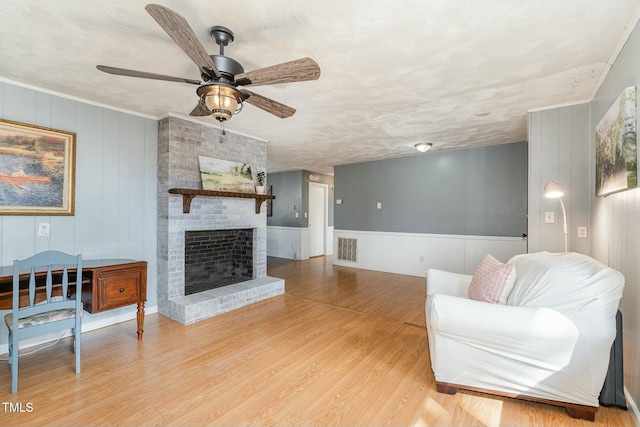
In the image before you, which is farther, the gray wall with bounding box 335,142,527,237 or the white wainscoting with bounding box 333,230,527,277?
the white wainscoting with bounding box 333,230,527,277

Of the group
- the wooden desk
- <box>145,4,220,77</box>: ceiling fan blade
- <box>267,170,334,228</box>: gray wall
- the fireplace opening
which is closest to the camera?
<box>145,4,220,77</box>: ceiling fan blade

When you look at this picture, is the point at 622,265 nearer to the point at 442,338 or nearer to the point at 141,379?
the point at 442,338

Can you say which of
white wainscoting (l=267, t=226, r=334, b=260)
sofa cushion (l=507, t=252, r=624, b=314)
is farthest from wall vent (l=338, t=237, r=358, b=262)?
sofa cushion (l=507, t=252, r=624, b=314)

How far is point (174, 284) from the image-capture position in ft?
11.0

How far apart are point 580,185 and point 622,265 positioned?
1173 mm

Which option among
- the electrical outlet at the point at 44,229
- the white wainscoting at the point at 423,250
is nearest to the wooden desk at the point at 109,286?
the electrical outlet at the point at 44,229

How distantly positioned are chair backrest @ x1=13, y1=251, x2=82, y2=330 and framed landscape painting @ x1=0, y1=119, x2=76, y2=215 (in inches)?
28.8

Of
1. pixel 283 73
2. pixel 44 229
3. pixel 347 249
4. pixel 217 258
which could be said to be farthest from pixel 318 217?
pixel 283 73

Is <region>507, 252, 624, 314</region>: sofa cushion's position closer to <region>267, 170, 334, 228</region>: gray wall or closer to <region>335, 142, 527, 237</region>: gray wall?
<region>335, 142, 527, 237</region>: gray wall

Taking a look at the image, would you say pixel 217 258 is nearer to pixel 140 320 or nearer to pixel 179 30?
pixel 140 320

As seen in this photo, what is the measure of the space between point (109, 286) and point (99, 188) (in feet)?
3.80

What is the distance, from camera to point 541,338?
65.8 inches

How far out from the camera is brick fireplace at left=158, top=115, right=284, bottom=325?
3.29 m

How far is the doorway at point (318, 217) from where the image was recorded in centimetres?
752
